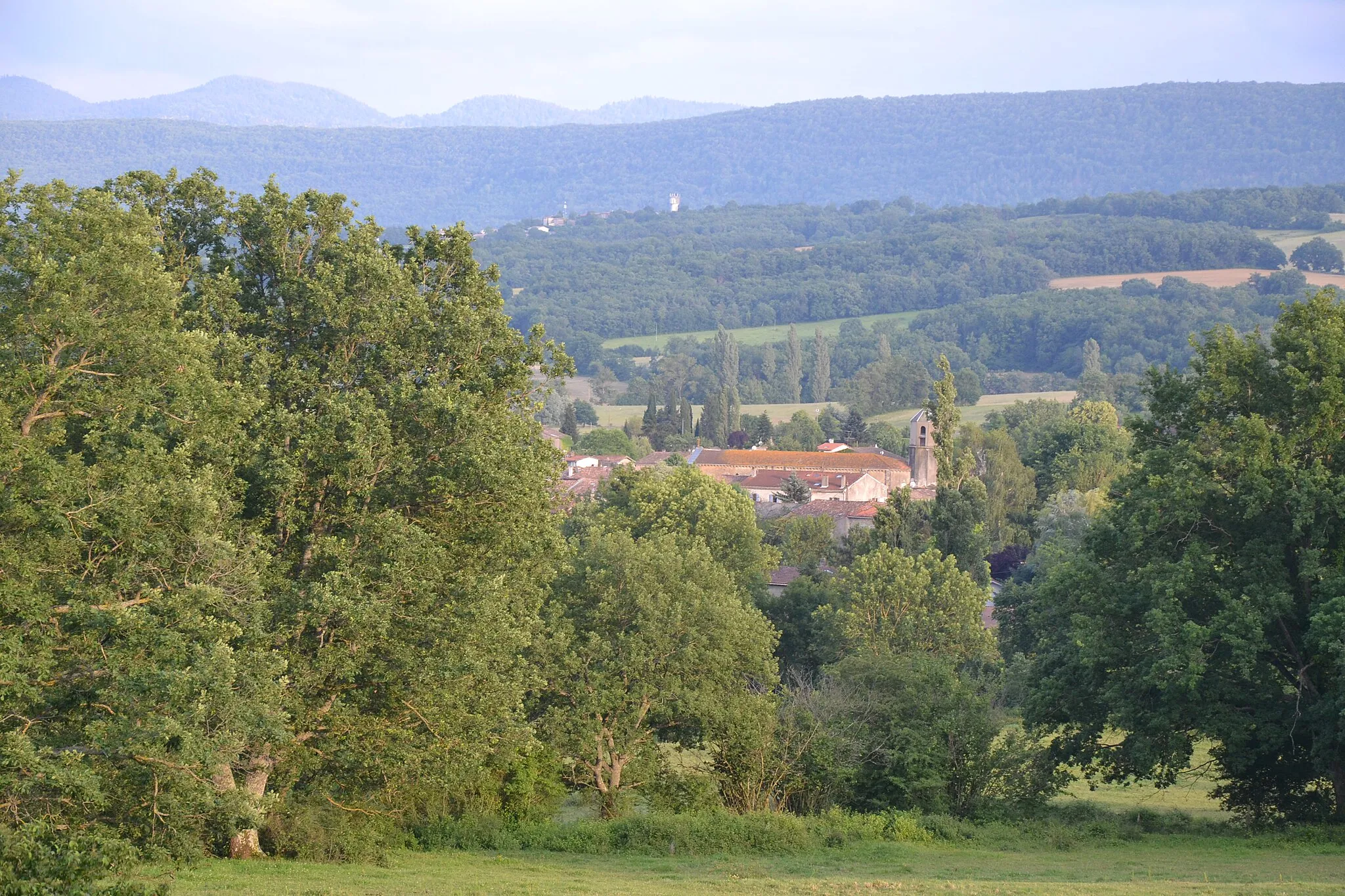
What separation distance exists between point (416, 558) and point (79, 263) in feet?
19.3

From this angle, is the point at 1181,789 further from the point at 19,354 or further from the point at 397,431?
the point at 19,354

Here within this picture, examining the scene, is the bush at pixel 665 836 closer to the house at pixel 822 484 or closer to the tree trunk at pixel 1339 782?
the tree trunk at pixel 1339 782

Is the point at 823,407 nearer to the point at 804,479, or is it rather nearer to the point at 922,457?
the point at 922,457

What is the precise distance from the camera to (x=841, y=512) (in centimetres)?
8825

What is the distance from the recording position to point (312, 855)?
64.3 ft

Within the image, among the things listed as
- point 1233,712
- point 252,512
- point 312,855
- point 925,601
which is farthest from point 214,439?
point 925,601

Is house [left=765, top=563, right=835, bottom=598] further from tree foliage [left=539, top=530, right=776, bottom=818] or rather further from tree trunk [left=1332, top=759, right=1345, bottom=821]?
tree trunk [left=1332, top=759, right=1345, bottom=821]

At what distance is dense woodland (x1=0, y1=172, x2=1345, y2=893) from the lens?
1675 cm

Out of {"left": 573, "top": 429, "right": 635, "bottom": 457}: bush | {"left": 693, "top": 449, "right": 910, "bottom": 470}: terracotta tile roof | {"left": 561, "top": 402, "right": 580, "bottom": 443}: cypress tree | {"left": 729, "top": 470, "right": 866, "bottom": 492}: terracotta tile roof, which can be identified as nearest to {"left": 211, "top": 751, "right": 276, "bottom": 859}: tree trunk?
{"left": 729, "top": 470, "right": 866, "bottom": 492}: terracotta tile roof

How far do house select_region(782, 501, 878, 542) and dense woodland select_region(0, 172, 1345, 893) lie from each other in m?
50.2

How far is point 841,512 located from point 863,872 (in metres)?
68.7

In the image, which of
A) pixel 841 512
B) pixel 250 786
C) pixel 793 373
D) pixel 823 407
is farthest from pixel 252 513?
pixel 793 373

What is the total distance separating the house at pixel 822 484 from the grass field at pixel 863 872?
78.0m

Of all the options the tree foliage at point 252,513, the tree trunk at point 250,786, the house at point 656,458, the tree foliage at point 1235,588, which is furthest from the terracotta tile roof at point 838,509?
the tree trunk at point 250,786
